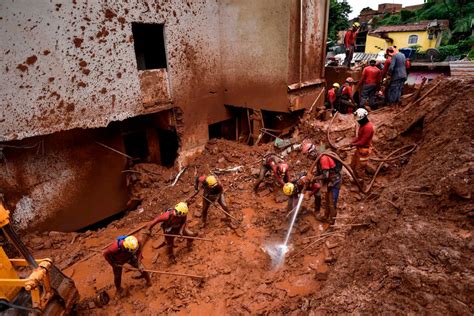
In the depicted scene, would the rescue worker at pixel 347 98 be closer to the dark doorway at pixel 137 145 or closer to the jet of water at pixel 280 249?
the jet of water at pixel 280 249

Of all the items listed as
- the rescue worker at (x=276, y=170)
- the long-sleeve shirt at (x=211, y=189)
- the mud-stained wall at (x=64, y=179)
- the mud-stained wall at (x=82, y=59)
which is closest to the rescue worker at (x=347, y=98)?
the rescue worker at (x=276, y=170)

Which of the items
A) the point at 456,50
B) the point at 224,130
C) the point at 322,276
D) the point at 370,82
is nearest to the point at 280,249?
the point at 322,276

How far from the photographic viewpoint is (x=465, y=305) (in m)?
2.41

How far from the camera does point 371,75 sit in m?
8.82

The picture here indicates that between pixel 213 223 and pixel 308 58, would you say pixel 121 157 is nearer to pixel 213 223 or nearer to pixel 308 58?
pixel 213 223

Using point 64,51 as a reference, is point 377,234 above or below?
below

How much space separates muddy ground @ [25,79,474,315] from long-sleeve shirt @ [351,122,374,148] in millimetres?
1034

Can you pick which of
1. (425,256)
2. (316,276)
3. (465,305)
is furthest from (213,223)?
(465,305)

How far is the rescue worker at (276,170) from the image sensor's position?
6.71 metres

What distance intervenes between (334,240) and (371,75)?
19.1ft

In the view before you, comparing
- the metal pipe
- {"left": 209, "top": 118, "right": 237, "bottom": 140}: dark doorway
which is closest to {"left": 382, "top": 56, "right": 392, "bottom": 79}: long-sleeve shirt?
{"left": 209, "top": 118, "right": 237, "bottom": 140}: dark doorway

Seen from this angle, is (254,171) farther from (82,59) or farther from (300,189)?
(82,59)

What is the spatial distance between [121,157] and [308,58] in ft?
21.4

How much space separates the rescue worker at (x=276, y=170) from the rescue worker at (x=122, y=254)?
3.42 metres
